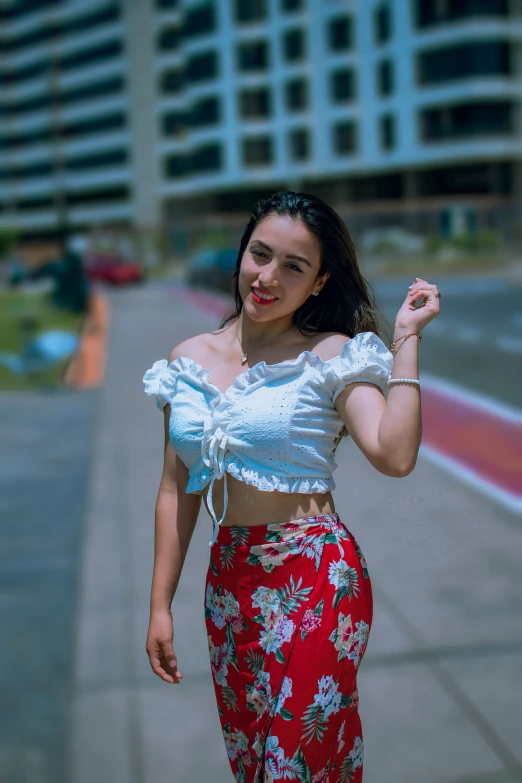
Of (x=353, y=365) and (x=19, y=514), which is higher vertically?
(x=353, y=365)

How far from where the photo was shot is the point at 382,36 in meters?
42.5

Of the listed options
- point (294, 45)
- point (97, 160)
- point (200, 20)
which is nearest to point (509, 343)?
point (294, 45)

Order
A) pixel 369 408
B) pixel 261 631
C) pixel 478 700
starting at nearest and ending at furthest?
pixel 369 408 < pixel 261 631 < pixel 478 700

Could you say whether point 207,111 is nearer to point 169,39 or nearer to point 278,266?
point 169,39

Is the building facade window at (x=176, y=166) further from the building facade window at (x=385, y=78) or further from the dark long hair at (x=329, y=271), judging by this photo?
the dark long hair at (x=329, y=271)

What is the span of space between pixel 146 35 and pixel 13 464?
222ft

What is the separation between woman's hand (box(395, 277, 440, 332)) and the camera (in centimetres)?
186

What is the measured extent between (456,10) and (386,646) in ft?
138

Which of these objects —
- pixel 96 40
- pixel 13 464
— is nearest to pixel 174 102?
pixel 96 40

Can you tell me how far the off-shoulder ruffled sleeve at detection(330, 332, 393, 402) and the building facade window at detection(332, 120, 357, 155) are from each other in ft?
157

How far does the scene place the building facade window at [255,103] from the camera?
51.0 meters

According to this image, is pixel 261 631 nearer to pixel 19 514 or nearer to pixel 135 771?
pixel 135 771

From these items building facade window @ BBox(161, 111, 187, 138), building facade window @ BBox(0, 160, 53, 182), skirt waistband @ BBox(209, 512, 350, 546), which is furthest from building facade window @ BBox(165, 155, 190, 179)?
skirt waistband @ BBox(209, 512, 350, 546)

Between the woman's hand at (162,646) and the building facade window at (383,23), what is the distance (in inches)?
1669
